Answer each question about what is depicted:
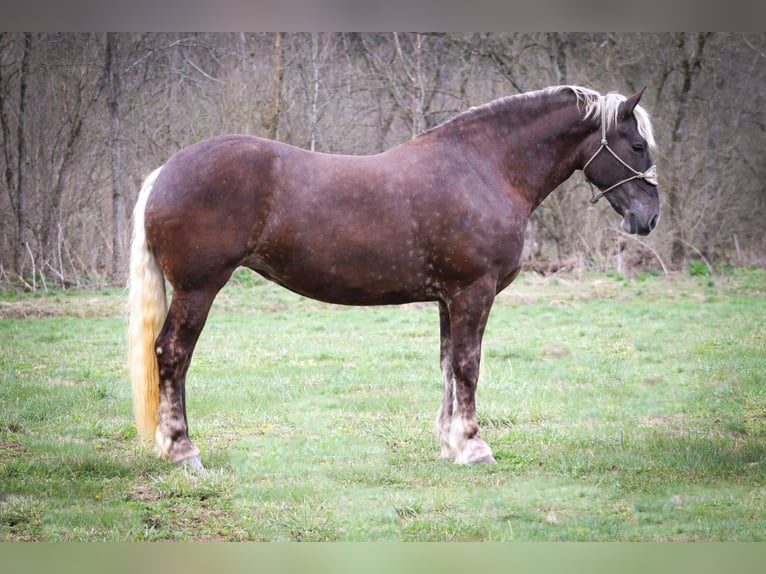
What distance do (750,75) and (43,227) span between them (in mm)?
6383

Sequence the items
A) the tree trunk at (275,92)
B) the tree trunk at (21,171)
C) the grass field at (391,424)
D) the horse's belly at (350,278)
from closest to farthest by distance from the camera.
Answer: the grass field at (391,424)
the horse's belly at (350,278)
the tree trunk at (21,171)
the tree trunk at (275,92)

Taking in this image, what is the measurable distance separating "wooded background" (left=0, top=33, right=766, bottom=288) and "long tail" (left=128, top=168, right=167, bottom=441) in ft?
9.95

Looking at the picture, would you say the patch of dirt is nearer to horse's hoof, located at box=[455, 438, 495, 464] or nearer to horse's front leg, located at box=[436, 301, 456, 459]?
horse's front leg, located at box=[436, 301, 456, 459]

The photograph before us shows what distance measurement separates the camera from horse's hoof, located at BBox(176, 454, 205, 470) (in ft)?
12.2

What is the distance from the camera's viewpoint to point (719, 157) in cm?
757

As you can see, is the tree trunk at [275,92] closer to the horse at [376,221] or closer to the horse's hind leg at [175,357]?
the horse at [376,221]

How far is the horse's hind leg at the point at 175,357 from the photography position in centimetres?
371

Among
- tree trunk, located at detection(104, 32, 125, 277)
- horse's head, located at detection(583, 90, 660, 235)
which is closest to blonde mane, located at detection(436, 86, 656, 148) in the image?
horse's head, located at detection(583, 90, 660, 235)

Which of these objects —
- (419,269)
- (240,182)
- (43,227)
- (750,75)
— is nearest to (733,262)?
(750,75)

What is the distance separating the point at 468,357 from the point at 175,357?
4.69ft

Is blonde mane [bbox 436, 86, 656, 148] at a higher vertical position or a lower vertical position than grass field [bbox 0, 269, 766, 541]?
higher

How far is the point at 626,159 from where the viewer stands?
3.98m

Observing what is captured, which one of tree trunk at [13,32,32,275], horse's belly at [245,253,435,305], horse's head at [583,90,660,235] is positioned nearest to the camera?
horse's belly at [245,253,435,305]

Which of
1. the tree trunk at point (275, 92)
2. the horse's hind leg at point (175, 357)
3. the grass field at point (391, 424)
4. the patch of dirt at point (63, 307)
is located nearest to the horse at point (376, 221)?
the horse's hind leg at point (175, 357)
